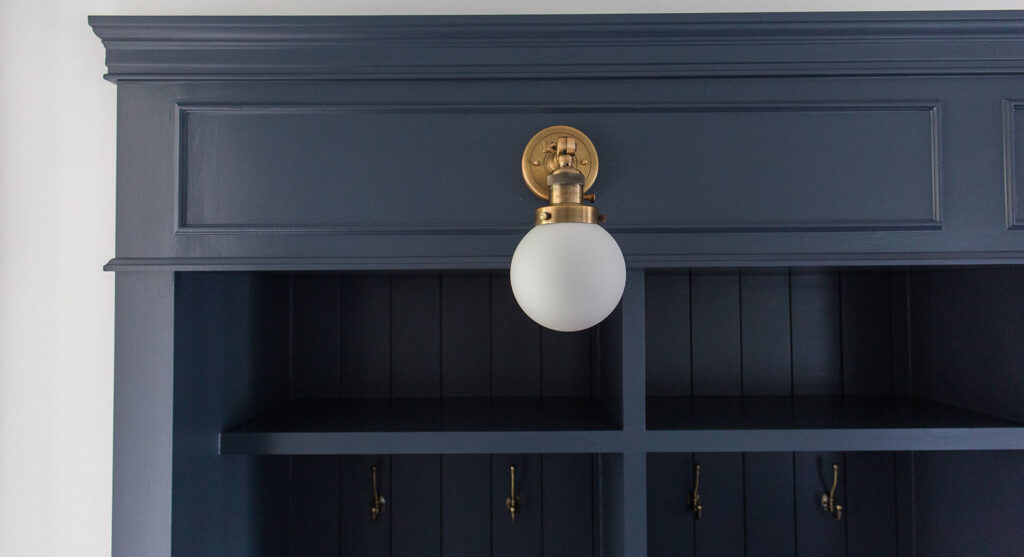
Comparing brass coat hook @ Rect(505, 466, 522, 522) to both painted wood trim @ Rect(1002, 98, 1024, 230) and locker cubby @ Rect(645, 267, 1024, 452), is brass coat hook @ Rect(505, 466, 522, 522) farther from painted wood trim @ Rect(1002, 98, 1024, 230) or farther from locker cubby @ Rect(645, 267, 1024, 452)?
painted wood trim @ Rect(1002, 98, 1024, 230)

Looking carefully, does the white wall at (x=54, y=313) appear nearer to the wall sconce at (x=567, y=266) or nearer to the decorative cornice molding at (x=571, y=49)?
the decorative cornice molding at (x=571, y=49)

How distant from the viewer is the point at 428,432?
2.76 feet

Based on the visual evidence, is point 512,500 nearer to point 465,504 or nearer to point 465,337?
point 465,504

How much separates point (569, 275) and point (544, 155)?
0.85 feet

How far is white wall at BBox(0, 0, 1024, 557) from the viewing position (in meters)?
0.93

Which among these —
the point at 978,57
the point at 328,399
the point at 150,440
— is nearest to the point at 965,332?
the point at 978,57

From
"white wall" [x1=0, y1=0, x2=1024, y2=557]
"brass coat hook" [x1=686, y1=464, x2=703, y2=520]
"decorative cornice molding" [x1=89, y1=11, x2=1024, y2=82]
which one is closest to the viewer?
"decorative cornice molding" [x1=89, y1=11, x2=1024, y2=82]

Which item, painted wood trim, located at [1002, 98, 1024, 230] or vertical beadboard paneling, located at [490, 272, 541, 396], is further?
vertical beadboard paneling, located at [490, 272, 541, 396]

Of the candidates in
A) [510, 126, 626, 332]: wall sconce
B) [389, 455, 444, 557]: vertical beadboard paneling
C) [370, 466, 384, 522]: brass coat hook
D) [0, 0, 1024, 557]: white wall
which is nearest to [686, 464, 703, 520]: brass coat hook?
[389, 455, 444, 557]: vertical beadboard paneling

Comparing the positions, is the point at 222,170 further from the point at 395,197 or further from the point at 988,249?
the point at 988,249

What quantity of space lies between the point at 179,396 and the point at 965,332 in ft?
3.96

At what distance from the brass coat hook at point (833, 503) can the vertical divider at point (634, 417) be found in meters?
0.56

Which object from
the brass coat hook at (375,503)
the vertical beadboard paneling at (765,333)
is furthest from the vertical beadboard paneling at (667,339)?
the brass coat hook at (375,503)

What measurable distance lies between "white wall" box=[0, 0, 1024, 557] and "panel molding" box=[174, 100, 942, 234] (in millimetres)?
279
